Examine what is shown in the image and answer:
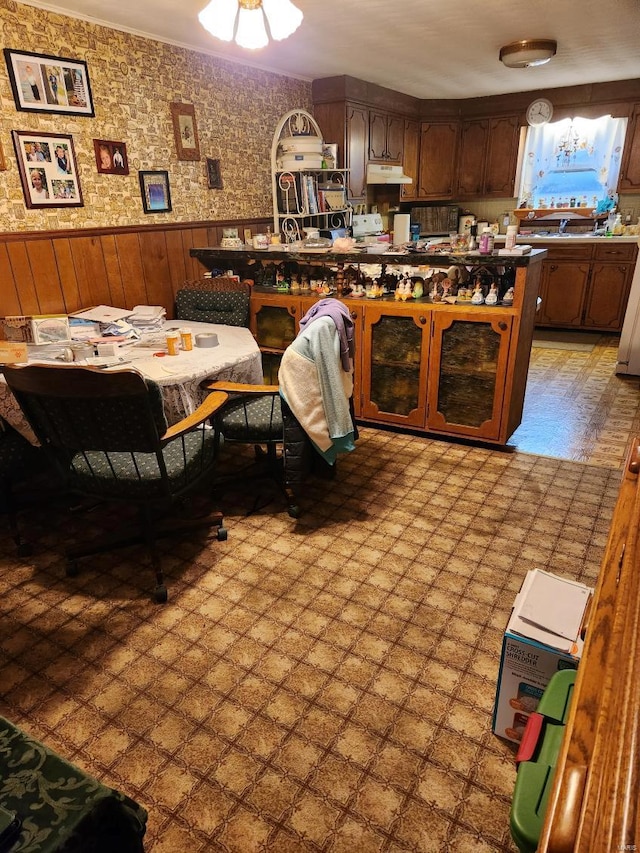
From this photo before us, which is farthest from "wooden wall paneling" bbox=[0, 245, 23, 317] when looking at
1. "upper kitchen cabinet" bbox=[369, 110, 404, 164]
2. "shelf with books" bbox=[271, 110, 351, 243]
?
"upper kitchen cabinet" bbox=[369, 110, 404, 164]

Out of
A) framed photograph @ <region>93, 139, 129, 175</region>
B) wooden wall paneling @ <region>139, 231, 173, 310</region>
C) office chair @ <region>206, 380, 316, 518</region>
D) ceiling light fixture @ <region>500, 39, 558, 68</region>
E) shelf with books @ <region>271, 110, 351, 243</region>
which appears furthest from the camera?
shelf with books @ <region>271, 110, 351, 243</region>

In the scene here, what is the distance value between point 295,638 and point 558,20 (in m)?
3.99

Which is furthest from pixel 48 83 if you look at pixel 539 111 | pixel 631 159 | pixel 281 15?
pixel 631 159

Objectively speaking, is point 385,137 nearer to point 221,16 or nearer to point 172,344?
point 221,16

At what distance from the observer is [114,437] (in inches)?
76.4

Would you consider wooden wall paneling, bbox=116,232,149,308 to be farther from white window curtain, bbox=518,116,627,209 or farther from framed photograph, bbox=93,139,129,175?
white window curtain, bbox=518,116,627,209

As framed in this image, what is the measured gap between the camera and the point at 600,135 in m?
6.07

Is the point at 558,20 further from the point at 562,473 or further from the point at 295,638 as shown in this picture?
the point at 295,638

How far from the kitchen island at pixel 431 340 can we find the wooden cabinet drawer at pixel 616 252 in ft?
9.75

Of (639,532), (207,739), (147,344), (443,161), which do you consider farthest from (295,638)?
(443,161)

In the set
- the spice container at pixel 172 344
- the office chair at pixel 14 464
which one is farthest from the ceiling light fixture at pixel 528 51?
the office chair at pixel 14 464

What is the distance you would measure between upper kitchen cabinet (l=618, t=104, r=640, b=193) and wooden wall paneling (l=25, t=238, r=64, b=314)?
5.75 m

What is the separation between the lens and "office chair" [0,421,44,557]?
7.66 feet

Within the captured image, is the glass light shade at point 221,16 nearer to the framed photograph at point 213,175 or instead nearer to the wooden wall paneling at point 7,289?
the wooden wall paneling at point 7,289
